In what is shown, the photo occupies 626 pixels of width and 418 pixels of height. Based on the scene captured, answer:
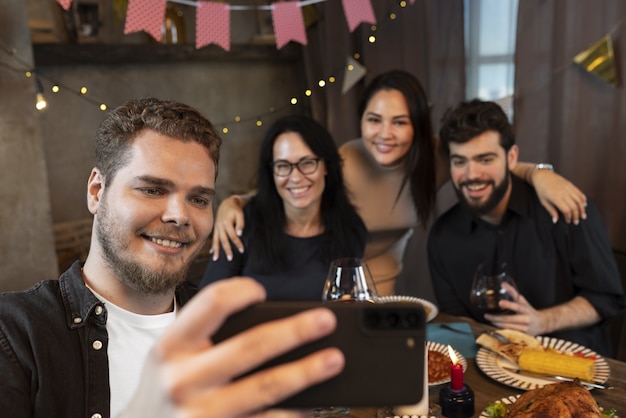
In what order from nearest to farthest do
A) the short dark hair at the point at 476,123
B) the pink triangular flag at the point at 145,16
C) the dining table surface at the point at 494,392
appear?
the dining table surface at the point at 494,392 → the short dark hair at the point at 476,123 → the pink triangular flag at the point at 145,16

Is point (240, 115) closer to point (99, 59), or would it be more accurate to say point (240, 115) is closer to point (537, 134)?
point (99, 59)

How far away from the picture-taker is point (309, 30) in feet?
11.8

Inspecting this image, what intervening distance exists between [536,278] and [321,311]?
5.61ft

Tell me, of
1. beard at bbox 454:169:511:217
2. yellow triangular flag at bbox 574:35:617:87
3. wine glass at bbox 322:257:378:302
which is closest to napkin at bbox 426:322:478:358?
wine glass at bbox 322:257:378:302

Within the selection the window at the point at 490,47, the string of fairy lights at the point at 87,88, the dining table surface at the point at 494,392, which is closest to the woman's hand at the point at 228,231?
the string of fairy lights at the point at 87,88

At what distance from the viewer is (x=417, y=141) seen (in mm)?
2393

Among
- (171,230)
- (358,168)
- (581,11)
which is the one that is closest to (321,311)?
(171,230)

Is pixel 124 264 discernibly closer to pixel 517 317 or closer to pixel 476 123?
pixel 517 317

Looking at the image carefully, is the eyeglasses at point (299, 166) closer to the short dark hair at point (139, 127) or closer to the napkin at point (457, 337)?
the napkin at point (457, 337)

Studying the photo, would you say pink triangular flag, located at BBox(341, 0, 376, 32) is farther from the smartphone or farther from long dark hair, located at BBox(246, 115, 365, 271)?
the smartphone

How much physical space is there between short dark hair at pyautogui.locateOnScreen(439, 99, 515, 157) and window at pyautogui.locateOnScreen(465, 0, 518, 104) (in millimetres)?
766

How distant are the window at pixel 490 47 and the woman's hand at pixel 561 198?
872mm

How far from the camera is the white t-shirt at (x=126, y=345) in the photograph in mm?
1062

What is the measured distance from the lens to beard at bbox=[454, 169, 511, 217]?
6.70 ft
